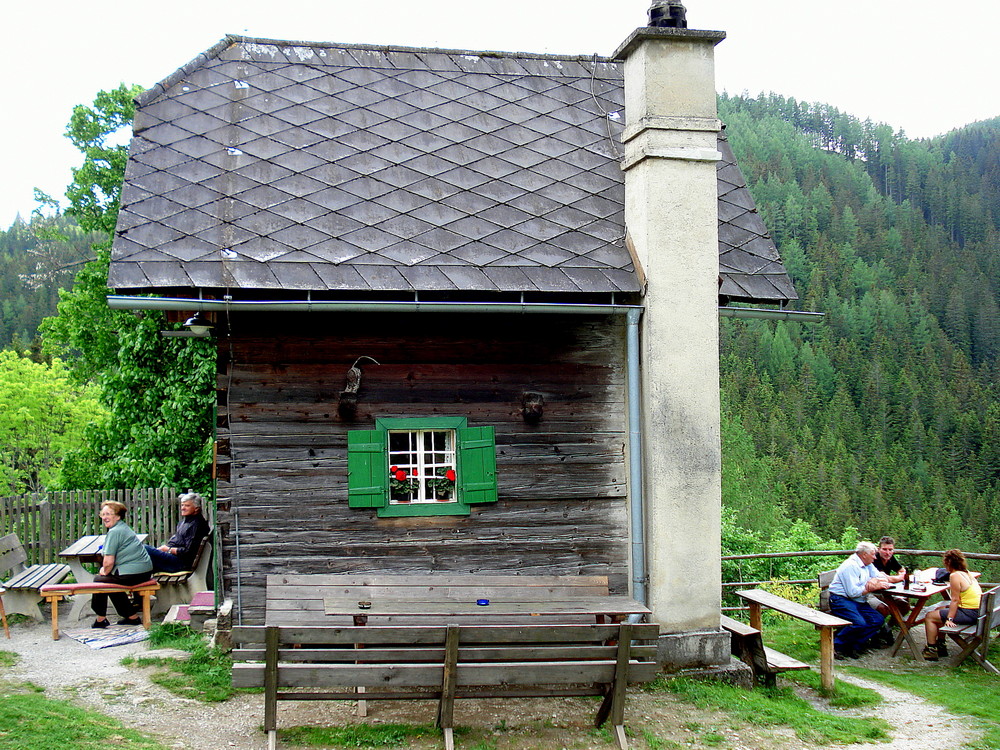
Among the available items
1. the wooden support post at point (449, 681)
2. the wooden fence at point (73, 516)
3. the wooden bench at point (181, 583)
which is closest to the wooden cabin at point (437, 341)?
the wooden support post at point (449, 681)

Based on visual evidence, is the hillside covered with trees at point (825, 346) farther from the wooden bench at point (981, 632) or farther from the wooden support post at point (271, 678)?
the wooden bench at point (981, 632)

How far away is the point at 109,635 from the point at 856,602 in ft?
25.5

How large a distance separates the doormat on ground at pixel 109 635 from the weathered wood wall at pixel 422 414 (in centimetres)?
173

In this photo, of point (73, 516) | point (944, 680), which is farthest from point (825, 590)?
point (73, 516)

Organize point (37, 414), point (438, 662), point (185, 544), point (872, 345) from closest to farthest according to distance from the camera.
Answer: point (438, 662), point (185, 544), point (37, 414), point (872, 345)

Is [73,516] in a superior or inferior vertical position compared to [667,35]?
inferior

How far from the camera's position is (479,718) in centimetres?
704

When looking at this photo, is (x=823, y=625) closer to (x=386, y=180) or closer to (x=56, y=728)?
(x=386, y=180)

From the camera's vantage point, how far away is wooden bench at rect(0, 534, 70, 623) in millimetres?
9781

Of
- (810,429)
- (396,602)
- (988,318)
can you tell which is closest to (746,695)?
(396,602)

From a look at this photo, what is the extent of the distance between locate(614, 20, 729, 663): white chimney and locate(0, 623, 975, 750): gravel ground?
1122 millimetres

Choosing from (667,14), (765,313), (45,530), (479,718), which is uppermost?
(667,14)

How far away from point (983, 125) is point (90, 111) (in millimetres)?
169562

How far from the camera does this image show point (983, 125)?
159500mm
